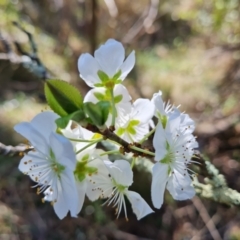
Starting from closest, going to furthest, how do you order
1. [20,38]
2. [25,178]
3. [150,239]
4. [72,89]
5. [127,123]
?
[72,89]
[127,123]
[150,239]
[25,178]
[20,38]

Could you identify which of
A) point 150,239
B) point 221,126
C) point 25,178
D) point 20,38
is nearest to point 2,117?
point 25,178

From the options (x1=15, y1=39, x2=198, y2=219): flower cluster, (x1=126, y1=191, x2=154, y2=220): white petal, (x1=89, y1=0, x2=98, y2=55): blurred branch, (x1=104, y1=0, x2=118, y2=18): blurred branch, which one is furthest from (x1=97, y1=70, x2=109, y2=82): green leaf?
(x1=104, y1=0, x2=118, y2=18): blurred branch

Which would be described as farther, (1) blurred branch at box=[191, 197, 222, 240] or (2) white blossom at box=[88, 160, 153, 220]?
(1) blurred branch at box=[191, 197, 222, 240]

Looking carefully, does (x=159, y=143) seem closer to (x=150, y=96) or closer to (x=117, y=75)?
(x=117, y=75)

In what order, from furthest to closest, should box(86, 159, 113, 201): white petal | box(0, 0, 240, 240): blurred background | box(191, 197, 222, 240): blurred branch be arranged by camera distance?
box(0, 0, 240, 240): blurred background
box(191, 197, 222, 240): blurred branch
box(86, 159, 113, 201): white petal

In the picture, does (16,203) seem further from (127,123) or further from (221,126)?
(127,123)

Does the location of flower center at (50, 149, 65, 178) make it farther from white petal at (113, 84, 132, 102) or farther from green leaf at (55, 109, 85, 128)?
white petal at (113, 84, 132, 102)

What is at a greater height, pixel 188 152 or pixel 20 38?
pixel 188 152
